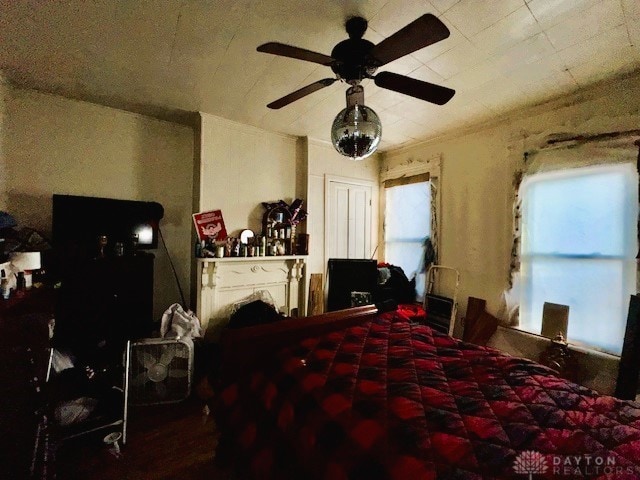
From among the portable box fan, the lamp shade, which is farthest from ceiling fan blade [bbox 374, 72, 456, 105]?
the portable box fan

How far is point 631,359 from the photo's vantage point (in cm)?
192

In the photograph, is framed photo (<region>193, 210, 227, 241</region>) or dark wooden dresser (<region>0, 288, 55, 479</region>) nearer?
dark wooden dresser (<region>0, 288, 55, 479</region>)

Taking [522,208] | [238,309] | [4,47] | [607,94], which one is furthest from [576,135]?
[4,47]

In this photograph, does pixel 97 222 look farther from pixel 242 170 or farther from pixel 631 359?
pixel 631 359

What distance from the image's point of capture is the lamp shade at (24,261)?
155 cm

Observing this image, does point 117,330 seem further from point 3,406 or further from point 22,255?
point 3,406

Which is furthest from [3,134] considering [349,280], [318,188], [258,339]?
[349,280]

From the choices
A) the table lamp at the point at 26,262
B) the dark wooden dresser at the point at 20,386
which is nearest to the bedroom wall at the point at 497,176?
the dark wooden dresser at the point at 20,386

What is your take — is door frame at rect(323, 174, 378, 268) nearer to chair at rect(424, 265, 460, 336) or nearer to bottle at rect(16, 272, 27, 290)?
chair at rect(424, 265, 460, 336)

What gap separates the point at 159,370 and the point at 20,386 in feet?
4.36

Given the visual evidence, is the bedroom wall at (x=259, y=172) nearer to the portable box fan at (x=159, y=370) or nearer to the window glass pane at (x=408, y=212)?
the window glass pane at (x=408, y=212)

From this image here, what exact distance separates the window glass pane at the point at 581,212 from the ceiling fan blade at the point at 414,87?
1.65m

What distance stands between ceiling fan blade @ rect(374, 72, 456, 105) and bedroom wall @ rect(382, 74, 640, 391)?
5.39 feet

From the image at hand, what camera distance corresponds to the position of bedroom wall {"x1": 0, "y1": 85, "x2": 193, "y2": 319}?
2.27 meters
